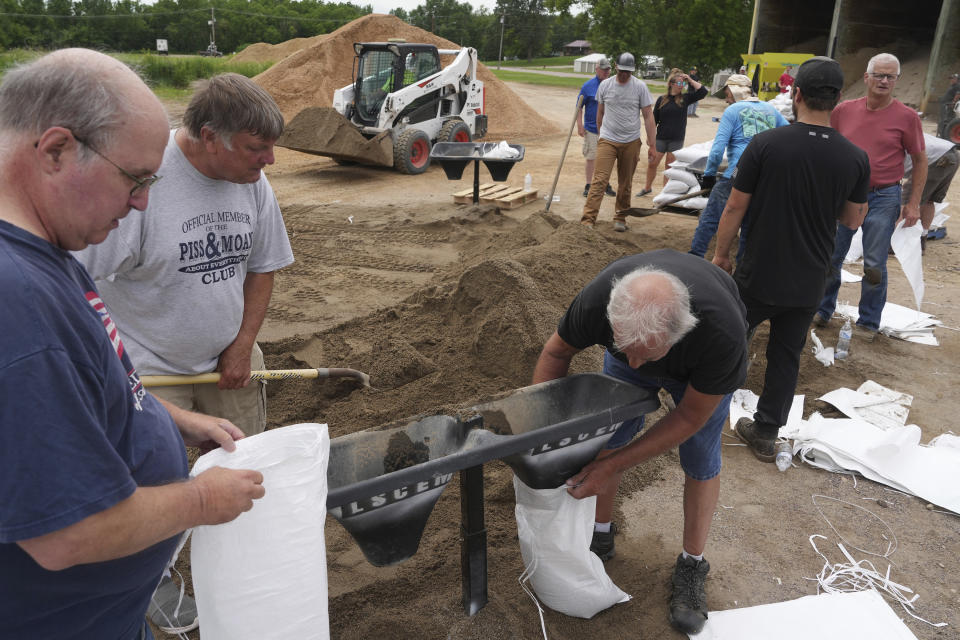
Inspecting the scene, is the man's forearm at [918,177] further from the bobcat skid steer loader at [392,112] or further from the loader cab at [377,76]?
the loader cab at [377,76]

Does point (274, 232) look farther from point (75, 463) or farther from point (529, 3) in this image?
point (529, 3)

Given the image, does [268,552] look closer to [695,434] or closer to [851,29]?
[695,434]

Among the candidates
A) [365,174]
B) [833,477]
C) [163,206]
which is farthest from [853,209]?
[365,174]

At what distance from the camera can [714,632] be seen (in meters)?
2.48

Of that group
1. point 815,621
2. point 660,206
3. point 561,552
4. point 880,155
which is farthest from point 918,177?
point 561,552

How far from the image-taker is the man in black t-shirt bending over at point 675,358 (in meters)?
1.90

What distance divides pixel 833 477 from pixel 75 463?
361 cm

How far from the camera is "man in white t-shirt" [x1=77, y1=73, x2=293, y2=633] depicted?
201cm

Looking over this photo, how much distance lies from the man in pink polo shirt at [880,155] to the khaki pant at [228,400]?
13.3ft

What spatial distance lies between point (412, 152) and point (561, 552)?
9563 mm

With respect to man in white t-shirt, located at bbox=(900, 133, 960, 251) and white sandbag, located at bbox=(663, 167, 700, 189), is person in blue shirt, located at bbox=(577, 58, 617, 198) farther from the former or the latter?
man in white t-shirt, located at bbox=(900, 133, 960, 251)

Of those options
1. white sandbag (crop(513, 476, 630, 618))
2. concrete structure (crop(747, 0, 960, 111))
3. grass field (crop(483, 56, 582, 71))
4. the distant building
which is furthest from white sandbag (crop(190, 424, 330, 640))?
the distant building

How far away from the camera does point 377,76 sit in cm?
1097

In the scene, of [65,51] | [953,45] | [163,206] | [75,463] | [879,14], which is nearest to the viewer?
[75,463]
